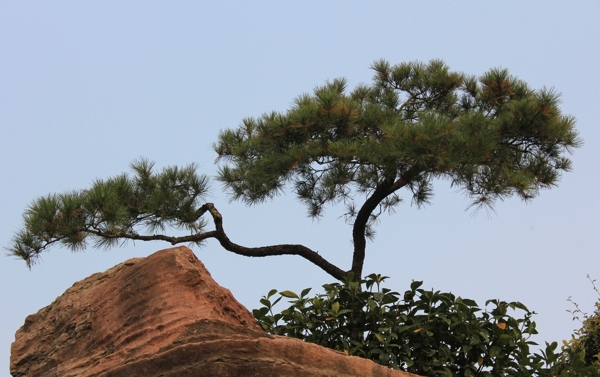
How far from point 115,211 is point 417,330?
81.2 inches

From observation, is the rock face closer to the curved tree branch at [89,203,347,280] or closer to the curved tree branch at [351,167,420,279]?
the curved tree branch at [89,203,347,280]

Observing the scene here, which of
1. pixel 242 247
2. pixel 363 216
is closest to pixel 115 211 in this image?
pixel 242 247

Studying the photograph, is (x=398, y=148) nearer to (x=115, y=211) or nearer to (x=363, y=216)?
(x=363, y=216)

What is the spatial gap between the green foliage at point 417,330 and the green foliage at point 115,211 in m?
1.62

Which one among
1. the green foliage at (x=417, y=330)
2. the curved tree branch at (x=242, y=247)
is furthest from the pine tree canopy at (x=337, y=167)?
the green foliage at (x=417, y=330)

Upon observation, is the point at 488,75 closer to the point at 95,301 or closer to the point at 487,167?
the point at 487,167

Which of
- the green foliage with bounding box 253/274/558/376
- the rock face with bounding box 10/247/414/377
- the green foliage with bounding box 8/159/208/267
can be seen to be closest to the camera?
the rock face with bounding box 10/247/414/377

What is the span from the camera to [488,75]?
5.02 metres

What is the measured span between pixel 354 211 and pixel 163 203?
1321mm

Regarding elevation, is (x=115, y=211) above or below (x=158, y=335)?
above

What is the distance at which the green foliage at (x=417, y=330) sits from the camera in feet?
8.95

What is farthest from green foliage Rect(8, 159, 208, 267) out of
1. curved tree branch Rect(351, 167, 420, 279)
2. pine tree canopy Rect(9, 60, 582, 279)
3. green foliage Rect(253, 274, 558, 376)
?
green foliage Rect(253, 274, 558, 376)

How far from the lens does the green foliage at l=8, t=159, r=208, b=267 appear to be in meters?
4.11

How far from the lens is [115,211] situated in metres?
4.16
